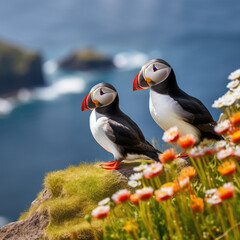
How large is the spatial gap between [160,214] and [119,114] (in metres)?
1.58

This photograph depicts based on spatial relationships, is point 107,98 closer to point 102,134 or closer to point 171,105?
point 102,134

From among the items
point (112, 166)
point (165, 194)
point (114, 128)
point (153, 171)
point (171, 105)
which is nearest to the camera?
point (165, 194)

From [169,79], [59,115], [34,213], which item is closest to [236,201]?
[169,79]

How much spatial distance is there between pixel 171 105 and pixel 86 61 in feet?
274

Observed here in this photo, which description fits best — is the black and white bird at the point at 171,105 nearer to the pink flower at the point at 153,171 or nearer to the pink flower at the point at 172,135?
the pink flower at the point at 172,135

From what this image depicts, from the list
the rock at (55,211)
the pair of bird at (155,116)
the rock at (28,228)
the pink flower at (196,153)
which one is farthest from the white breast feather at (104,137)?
the pink flower at (196,153)

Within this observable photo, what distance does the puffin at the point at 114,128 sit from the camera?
4.33 m

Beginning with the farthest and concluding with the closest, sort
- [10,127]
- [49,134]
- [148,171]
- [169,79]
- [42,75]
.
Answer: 1. [42,75]
2. [10,127]
3. [49,134]
4. [169,79]
5. [148,171]

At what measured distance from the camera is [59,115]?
79.0 m

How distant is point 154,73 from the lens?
14.1ft

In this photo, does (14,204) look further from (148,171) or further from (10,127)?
(148,171)

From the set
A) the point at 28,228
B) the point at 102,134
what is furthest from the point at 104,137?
the point at 28,228

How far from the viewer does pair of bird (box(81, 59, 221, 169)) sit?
4.26 metres

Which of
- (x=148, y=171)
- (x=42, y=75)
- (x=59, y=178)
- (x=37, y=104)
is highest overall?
(x=42, y=75)
